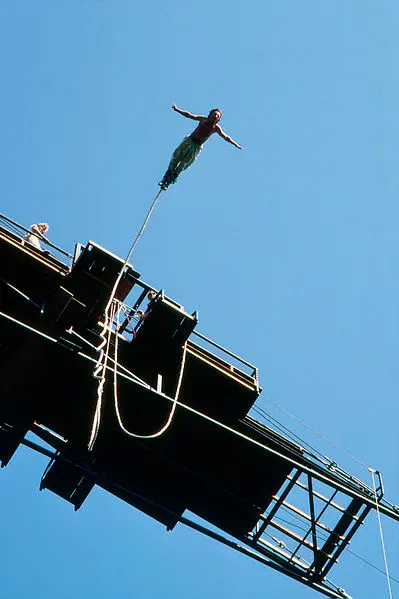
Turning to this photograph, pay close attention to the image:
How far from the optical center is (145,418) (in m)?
12.2

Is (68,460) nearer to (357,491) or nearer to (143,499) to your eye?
(143,499)

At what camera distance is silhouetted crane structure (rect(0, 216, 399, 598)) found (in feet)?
38.5

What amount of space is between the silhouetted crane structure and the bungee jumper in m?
2.11

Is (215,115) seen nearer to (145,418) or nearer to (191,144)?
(191,144)

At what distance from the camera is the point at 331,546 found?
1295 cm

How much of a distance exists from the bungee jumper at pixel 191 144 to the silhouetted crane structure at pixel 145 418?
2.11 m

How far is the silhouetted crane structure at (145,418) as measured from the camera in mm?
11727

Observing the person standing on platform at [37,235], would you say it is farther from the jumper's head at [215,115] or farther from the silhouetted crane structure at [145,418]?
the jumper's head at [215,115]

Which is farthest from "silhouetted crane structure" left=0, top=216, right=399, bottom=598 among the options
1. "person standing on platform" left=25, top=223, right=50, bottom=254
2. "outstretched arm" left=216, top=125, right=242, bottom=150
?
"outstretched arm" left=216, top=125, right=242, bottom=150

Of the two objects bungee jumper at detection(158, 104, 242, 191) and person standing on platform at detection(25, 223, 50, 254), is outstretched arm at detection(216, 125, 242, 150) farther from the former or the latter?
person standing on platform at detection(25, 223, 50, 254)

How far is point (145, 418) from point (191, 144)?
17.8ft

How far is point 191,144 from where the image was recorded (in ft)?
44.3

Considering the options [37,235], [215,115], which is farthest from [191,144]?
[37,235]

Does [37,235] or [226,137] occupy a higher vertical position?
[226,137]
